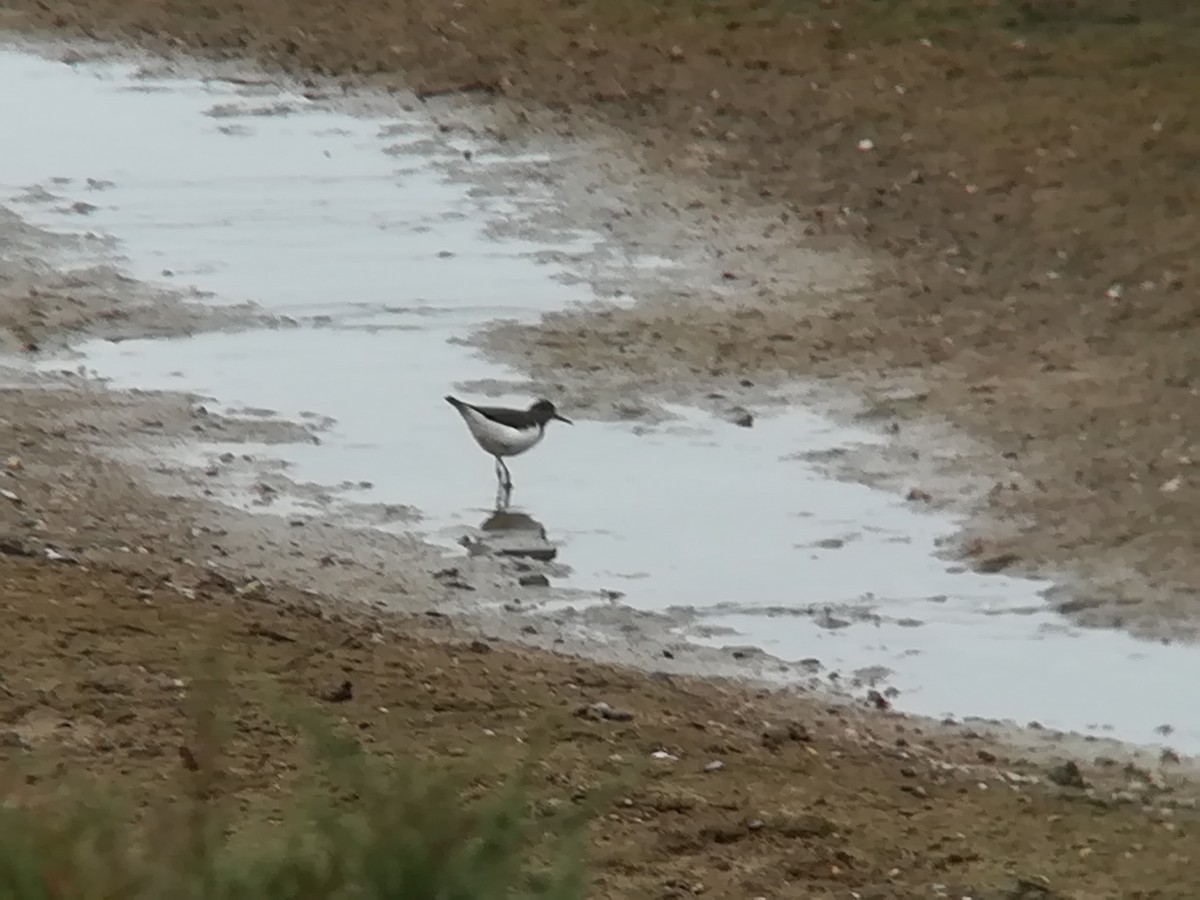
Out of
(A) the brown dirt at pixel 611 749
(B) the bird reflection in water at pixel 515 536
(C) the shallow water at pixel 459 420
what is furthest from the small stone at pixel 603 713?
(B) the bird reflection in water at pixel 515 536

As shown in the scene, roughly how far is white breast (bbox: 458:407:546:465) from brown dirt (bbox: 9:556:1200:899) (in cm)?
127

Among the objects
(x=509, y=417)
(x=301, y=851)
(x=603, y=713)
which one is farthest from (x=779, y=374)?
(x=301, y=851)

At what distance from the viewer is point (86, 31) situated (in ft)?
44.7

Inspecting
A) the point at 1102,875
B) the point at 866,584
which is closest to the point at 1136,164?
the point at 866,584

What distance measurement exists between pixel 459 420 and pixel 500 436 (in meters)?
0.77

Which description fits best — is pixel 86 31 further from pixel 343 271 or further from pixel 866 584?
pixel 866 584

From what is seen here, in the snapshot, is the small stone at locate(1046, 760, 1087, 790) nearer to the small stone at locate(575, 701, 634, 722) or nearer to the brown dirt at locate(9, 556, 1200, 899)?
the brown dirt at locate(9, 556, 1200, 899)

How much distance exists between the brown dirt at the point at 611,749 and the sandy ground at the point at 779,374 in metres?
0.01

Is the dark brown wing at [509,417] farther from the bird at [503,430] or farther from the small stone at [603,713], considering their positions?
the small stone at [603,713]

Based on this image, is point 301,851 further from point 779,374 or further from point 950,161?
point 950,161

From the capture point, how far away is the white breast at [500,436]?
7.08m

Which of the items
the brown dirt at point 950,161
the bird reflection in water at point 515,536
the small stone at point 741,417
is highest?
the brown dirt at point 950,161

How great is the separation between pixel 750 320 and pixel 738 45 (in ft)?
13.4

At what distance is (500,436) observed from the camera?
23.3 ft
